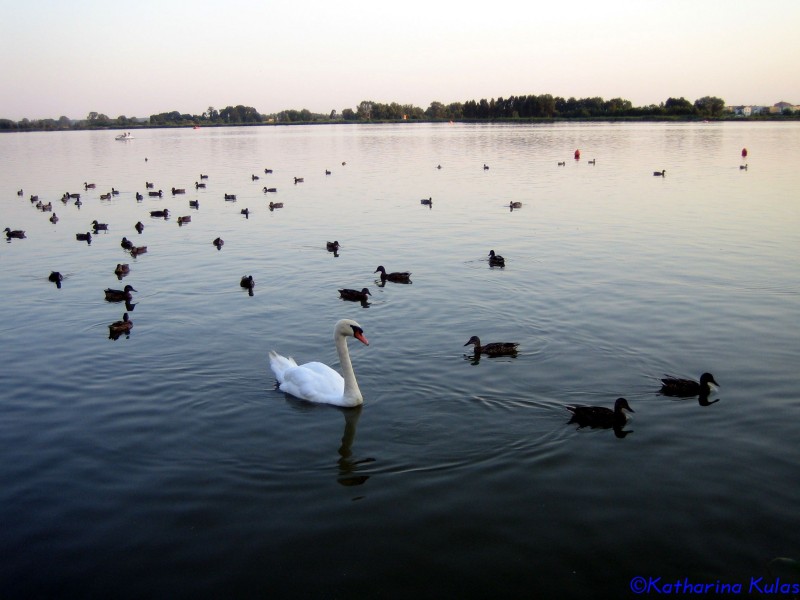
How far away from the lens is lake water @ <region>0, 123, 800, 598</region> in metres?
7.66

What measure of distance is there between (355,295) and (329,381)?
640 centimetres

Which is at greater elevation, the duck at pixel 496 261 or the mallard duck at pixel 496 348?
the duck at pixel 496 261

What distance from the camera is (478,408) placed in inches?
450

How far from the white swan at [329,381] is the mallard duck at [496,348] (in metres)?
2.70

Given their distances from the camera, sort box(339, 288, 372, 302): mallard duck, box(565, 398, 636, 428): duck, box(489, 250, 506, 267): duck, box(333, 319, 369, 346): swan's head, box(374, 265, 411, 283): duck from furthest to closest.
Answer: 1. box(489, 250, 506, 267): duck
2. box(374, 265, 411, 283): duck
3. box(339, 288, 372, 302): mallard duck
4. box(333, 319, 369, 346): swan's head
5. box(565, 398, 636, 428): duck

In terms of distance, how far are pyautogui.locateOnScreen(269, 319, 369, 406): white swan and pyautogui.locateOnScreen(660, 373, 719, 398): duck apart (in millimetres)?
5102

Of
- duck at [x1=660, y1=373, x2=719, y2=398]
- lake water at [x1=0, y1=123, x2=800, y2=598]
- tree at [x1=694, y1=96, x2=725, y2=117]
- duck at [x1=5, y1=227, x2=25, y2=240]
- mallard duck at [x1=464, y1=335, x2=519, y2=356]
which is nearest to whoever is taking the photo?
lake water at [x1=0, y1=123, x2=800, y2=598]

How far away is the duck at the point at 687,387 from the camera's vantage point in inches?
456

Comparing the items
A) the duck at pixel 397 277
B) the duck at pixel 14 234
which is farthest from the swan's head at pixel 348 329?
the duck at pixel 14 234

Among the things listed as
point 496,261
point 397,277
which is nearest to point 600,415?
point 397,277

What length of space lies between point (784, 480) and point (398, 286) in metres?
12.3

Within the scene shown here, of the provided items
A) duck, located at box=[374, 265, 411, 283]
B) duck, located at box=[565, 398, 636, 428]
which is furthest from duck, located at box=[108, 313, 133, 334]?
duck, located at box=[565, 398, 636, 428]

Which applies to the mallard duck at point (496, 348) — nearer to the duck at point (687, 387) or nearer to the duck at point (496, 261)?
the duck at point (687, 387)

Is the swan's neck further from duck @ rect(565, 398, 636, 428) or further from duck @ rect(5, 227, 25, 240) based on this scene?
duck @ rect(5, 227, 25, 240)
